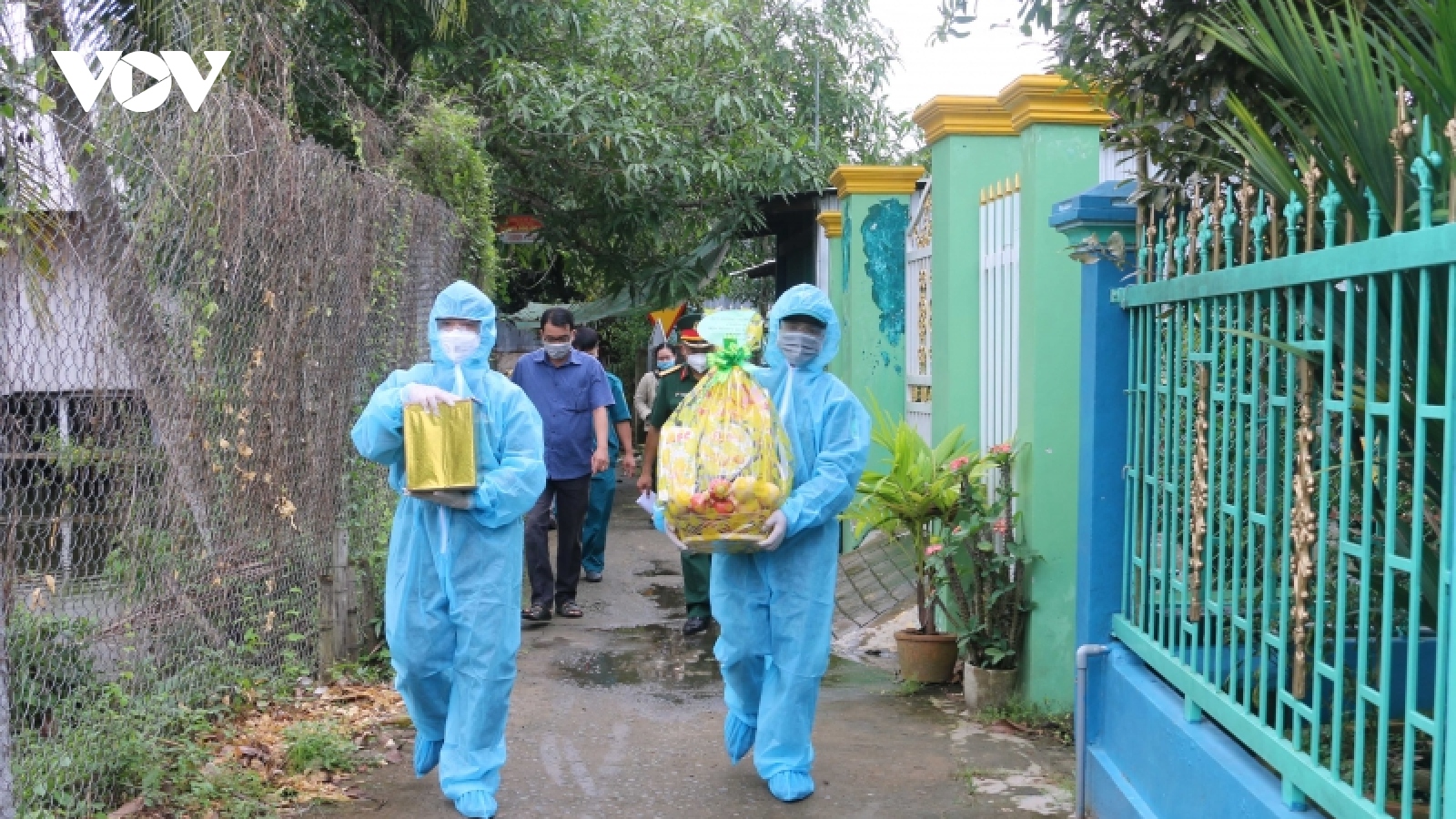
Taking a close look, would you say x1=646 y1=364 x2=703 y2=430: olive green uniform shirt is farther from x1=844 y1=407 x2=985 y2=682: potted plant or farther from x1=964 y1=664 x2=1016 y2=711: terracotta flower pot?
x1=964 y1=664 x2=1016 y2=711: terracotta flower pot

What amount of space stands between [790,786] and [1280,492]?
6.40ft

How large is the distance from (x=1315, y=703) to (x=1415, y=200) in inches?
41.9

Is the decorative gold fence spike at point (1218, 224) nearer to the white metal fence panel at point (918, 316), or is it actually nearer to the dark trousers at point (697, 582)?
the dark trousers at point (697, 582)

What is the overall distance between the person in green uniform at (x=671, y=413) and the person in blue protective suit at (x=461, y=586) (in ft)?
8.53

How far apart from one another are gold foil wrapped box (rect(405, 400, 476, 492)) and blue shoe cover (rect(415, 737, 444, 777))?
3.31ft

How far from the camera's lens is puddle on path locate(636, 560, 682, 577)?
9727 mm

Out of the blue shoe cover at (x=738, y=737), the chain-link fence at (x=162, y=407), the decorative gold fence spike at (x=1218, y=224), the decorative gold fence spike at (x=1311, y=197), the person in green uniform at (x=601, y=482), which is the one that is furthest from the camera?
the person in green uniform at (x=601, y=482)

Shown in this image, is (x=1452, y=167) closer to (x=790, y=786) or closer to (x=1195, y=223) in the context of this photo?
(x=1195, y=223)

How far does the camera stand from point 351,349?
6.43m

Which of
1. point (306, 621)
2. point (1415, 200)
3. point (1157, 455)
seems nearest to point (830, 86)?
point (306, 621)

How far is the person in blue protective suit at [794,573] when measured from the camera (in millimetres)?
4820

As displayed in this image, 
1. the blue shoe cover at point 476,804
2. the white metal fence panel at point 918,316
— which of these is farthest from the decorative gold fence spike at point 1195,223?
the white metal fence panel at point 918,316

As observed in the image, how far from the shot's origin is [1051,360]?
5566 mm

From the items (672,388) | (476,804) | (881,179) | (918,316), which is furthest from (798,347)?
(881,179)
